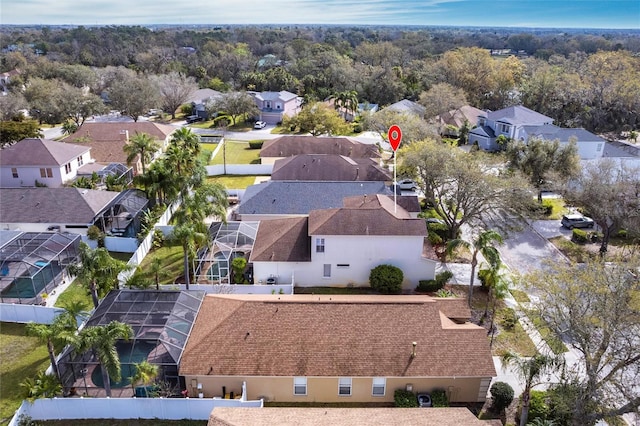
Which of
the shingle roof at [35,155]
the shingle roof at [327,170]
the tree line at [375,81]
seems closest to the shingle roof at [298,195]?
the shingle roof at [327,170]

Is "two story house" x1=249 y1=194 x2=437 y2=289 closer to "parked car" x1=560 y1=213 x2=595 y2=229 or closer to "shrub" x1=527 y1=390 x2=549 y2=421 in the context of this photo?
"shrub" x1=527 y1=390 x2=549 y2=421

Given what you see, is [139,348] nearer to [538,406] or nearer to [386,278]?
[386,278]

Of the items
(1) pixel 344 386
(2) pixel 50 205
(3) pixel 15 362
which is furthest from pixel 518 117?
(3) pixel 15 362

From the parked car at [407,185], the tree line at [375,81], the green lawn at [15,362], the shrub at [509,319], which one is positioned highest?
the tree line at [375,81]

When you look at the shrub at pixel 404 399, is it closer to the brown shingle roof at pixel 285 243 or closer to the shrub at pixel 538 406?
the shrub at pixel 538 406

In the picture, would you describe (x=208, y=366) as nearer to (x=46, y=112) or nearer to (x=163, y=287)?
(x=163, y=287)

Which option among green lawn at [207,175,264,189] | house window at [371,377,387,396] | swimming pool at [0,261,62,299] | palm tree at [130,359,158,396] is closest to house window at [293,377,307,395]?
house window at [371,377,387,396]

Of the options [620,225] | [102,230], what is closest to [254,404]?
[102,230]
